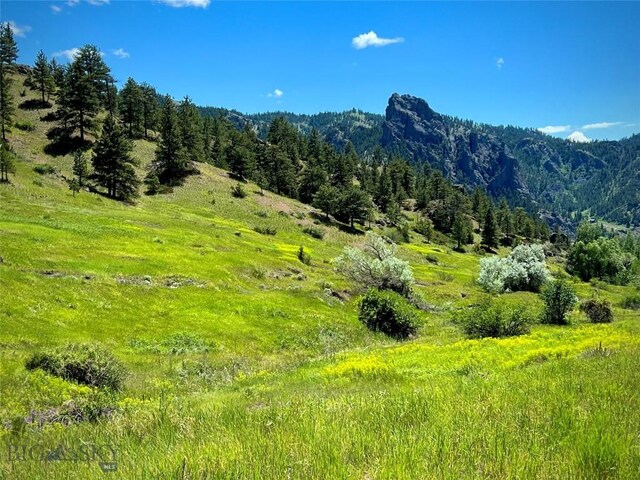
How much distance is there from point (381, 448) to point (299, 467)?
1080 millimetres

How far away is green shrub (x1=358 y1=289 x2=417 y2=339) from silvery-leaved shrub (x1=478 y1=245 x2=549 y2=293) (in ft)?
135

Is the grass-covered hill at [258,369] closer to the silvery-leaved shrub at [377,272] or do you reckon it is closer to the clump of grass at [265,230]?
the silvery-leaved shrub at [377,272]

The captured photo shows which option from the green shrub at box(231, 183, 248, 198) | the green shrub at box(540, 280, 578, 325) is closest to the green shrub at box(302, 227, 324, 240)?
the green shrub at box(231, 183, 248, 198)

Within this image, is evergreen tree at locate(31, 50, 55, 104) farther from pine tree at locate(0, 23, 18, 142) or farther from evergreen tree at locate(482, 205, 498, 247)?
evergreen tree at locate(482, 205, 498, 247)

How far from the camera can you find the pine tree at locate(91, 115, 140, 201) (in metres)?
83.7

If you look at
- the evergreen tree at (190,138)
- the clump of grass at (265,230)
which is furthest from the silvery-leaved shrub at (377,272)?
the evergreen tree at (190,138)

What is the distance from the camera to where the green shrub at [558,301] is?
3631 centimetres

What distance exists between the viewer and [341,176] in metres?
144

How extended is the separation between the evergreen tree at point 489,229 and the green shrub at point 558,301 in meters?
123

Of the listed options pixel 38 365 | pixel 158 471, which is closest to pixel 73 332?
pixel 38 365

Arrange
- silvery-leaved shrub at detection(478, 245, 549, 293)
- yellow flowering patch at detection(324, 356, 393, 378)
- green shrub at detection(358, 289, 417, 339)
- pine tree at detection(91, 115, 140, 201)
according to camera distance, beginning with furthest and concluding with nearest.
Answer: pine tree at detection(91, 115, 140, 201) → silvery-leaved shrub at detection(478, 245, 549, 293) → green shrub at detection(358, 289, 417, 339) → yellow flowering patch at detection(324, 356, 393, 378)

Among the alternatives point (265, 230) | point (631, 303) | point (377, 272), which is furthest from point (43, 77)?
point (631, 303)

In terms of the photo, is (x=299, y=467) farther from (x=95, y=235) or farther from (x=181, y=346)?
(x=95, y=235)

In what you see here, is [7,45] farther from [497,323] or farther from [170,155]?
[497,323]
